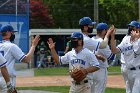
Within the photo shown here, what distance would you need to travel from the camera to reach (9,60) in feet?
31.8

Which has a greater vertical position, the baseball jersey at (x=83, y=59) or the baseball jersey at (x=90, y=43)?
the baseball jersey at (x=90, y=43)

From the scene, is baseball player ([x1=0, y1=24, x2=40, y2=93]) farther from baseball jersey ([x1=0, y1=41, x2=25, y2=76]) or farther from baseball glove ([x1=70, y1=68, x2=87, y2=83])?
baseball glove ([x1=70, y1=68, x2=87, y2=83])

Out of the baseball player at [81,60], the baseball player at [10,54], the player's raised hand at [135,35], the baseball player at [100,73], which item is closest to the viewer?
the baseball player at [81,60]

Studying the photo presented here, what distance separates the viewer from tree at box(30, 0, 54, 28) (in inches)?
2386

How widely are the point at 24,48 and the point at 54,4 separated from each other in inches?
1537

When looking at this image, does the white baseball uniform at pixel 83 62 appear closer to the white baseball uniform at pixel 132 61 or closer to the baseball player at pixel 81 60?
the baseball player at pixel 81 60

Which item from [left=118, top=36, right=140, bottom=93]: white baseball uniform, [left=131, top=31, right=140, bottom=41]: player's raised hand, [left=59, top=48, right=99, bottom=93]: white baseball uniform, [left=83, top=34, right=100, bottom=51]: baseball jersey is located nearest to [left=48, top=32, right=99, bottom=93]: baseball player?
[left=59, top=48, right=99, bottom=93]: white baseball uniform

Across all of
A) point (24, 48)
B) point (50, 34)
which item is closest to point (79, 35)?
point (24, 48)

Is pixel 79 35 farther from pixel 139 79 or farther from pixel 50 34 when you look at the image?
pixel 50 34

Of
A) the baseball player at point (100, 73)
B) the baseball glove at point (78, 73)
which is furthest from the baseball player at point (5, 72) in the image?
the baseball player at point (100, 73)

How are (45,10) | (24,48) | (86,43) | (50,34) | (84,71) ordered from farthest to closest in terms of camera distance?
(45,10) < (50,34) < (24,48) < (86,43) < (84,71)

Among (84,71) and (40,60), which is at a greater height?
(84,71)

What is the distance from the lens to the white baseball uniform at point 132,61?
1102 centimetres

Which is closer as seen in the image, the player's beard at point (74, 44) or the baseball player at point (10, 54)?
the player's beard at point (74, 44)
